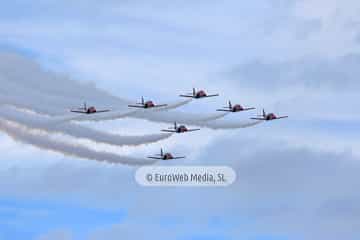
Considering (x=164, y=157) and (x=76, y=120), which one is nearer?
(x=76, y=120)

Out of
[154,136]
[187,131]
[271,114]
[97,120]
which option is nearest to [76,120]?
[97,120]

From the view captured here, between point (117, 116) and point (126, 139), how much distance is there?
4842 millimetres

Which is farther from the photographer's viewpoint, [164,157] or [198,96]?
[164,157]

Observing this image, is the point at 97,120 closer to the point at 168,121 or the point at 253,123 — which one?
the point at 168,121

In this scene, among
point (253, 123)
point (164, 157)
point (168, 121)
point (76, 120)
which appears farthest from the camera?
point (164, 157)

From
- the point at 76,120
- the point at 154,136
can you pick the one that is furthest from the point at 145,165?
the point at 76,120

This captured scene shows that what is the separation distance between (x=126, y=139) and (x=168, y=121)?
7023 mm

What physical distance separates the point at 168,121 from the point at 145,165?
30.6ft

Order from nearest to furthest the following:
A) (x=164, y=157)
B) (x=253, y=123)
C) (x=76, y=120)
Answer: (x=76, y=120) → (x=253, y=123) → (x=164, y=157)

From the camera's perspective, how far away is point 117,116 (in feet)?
473

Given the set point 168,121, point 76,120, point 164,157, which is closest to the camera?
point 76,120

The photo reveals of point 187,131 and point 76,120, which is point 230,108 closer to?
point 187,131

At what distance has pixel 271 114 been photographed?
172000 mm

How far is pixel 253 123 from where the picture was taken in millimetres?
162250
